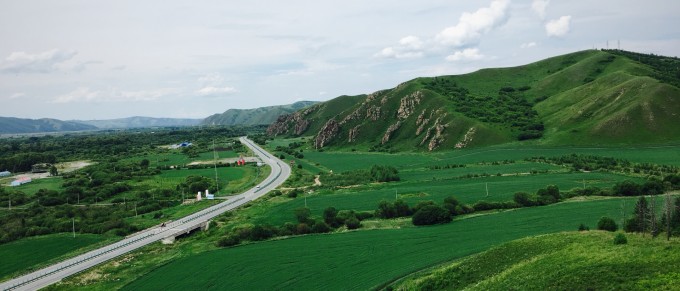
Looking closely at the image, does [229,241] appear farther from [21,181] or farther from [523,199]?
[21,181]

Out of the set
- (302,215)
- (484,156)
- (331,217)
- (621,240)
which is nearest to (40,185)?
(302,215)

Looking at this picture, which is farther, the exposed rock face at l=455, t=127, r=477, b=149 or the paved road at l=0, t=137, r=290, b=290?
the exposed rock face at l=455, t=127, r=477, b=149

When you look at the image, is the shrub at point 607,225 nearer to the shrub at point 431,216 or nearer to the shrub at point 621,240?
the shrub at point 621,240

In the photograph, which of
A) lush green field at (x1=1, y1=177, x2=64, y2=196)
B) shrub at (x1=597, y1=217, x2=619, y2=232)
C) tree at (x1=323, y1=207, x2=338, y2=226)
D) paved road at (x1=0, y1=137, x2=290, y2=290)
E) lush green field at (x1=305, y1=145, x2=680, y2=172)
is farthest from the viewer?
lush green field at (x1=1, y1=177, x2=64, y2=196)

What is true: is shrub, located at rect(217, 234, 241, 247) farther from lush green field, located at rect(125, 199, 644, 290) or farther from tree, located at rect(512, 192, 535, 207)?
tree, located at rect(512, 192, 535, 207)

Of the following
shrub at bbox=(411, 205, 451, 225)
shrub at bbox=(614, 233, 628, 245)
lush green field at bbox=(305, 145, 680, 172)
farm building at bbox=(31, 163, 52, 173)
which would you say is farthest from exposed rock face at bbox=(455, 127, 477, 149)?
farm building at bbox=(31, 163, 52, 173)

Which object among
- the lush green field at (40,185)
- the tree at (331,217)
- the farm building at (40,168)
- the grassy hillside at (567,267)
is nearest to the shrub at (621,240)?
the grassy hillside at (567,267)

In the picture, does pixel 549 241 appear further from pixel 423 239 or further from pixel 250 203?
pixel 250 203
